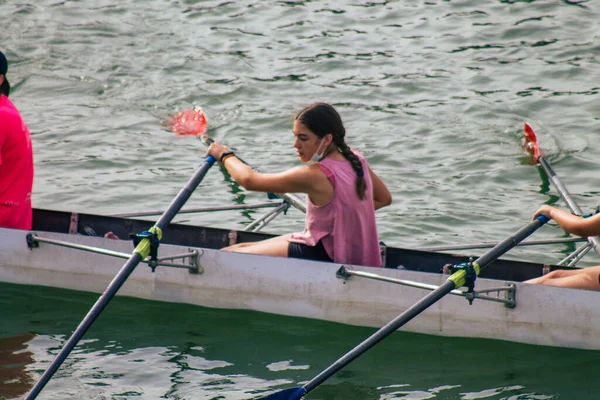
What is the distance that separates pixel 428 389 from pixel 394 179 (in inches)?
199

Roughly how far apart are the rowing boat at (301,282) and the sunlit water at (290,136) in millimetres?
156

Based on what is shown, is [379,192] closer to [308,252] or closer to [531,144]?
[308,252]

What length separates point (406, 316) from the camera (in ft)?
20.8

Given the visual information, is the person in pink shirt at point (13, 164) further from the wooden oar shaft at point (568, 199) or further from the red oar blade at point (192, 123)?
the wooden oar shaft at point (568, 199)

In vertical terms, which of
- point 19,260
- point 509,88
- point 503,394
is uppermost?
point 509,88

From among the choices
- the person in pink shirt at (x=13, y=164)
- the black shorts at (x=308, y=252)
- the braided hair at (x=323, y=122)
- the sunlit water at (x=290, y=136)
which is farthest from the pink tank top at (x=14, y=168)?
the braided hair at (x=323, y=122)

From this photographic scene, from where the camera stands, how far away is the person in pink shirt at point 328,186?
6973 mm

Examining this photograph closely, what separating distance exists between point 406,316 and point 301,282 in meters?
1.54

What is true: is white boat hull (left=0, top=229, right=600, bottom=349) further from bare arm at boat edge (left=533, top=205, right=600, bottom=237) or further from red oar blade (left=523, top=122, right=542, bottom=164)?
red oar blade (left=523, top=122, right=542, bottom=164)

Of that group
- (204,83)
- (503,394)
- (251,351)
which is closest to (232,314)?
(251,351)

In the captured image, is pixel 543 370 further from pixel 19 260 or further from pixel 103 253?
pixel 19 260

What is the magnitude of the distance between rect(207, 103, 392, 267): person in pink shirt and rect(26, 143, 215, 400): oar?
1.48 ft

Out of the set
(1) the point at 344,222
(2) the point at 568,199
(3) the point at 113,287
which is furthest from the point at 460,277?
(2) the point at 568,199

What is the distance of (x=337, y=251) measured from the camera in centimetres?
745
